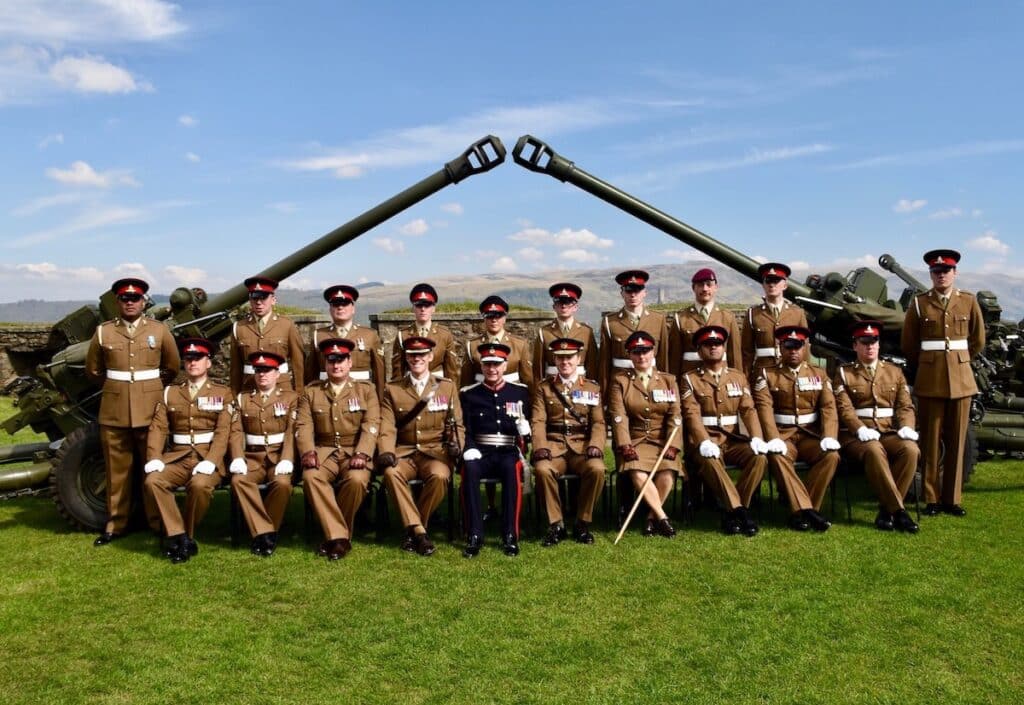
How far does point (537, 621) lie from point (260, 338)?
356 cm

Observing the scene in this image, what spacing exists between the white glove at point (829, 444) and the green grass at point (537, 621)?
611 millimetres

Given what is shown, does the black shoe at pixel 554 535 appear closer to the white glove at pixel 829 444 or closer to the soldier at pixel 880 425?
the white glove at pixel 829 444

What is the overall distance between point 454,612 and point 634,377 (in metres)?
2.59

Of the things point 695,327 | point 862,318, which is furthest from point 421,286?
point 862,318

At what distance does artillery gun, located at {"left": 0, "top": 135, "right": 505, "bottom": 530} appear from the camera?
6566 mm

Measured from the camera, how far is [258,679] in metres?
3.89

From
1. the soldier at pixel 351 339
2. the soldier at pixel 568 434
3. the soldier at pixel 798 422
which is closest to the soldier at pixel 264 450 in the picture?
the soldier at pixel 351 339

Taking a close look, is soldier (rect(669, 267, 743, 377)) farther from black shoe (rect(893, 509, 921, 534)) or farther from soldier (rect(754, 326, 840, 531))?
black shoe (rect(893, 509, 921, 534))

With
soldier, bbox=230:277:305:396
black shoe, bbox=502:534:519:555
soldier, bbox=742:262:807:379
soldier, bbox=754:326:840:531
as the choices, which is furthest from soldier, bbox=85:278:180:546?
soldier, bbox=742:262:807:379

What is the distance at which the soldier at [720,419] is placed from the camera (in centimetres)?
616

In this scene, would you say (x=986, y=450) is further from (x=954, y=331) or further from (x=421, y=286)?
(x=421, y=286)

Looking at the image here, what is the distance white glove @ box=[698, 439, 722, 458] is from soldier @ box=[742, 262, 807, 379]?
1115 mm

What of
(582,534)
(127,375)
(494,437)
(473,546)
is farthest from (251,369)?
(582,534)

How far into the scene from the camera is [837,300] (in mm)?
7914
